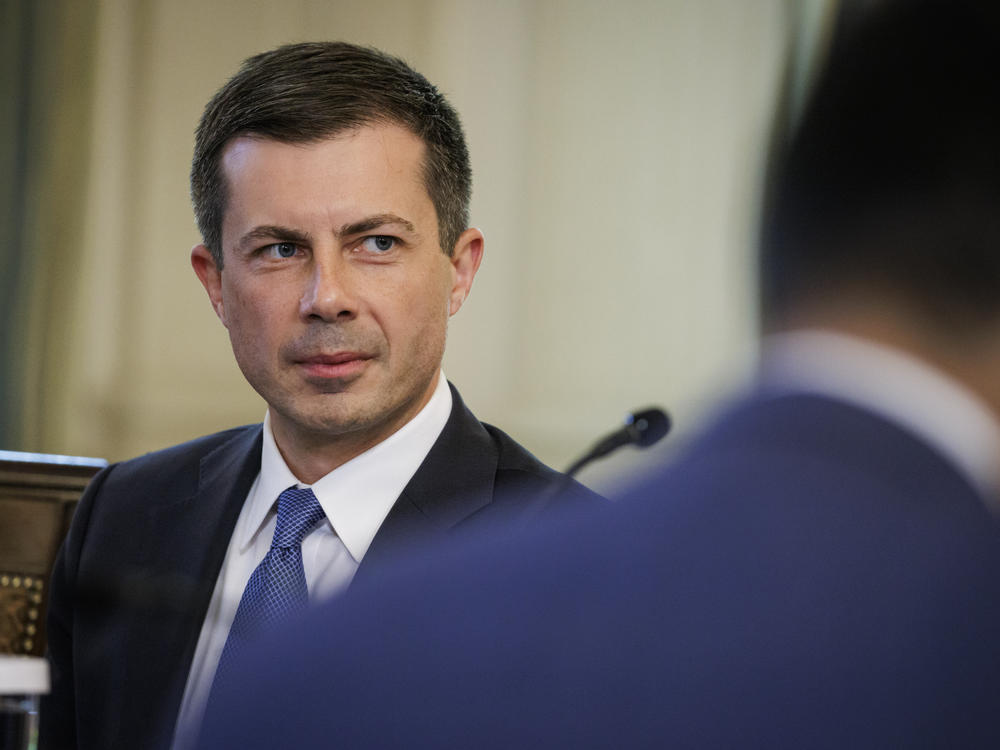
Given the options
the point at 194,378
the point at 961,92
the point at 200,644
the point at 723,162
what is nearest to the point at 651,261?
the point at 723,162

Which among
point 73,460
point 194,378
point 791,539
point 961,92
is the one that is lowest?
point 194,378

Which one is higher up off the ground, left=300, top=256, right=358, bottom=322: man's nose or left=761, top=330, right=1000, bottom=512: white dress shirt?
left=761, top=330, right=1000, bottom=512: white dress shirt

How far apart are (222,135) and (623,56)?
2222mm

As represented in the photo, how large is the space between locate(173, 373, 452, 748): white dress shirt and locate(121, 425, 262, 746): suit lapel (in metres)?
0.02

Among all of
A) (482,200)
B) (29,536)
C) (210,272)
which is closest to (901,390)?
(210,272)

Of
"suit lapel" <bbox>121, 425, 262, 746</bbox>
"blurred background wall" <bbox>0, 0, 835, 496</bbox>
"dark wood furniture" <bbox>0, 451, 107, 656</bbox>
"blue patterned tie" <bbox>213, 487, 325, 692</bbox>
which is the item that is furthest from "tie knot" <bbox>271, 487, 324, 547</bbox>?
"blurred background wall" <bbox>0, 0, 835, 496</bbox>

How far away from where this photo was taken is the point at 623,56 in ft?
11.6

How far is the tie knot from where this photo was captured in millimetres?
1456

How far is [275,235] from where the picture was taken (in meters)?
1.48

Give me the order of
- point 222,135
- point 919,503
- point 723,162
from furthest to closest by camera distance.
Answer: point 723,162 < point 222,135 < point 919,503

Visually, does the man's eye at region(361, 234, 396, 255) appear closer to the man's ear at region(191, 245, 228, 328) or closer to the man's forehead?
the man's forehead

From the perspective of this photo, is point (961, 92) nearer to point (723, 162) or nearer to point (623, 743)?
point (623, 743)

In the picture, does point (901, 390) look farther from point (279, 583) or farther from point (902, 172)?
point (279, 583)

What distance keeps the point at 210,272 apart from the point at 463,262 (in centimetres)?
36
